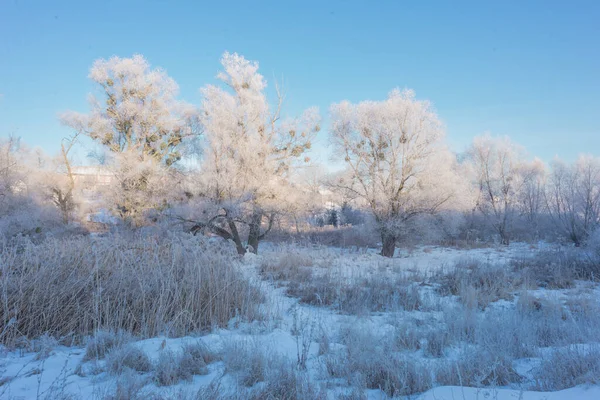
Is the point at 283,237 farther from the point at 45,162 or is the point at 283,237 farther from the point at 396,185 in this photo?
the point at 45,162

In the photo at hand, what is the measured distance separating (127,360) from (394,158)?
15.5m

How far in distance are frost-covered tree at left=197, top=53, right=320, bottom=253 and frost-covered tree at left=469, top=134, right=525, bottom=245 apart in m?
15.3

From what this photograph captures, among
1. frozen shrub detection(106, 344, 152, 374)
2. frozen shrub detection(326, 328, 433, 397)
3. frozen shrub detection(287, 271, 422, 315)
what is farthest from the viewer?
frozen shrub detection(287, 271, 422, 315)

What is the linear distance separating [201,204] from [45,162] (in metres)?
17.7

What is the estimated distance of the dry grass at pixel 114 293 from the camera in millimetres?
4234

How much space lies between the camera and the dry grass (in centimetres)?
423

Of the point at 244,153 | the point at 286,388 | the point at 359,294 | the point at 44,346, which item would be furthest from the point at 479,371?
the point at 244,153

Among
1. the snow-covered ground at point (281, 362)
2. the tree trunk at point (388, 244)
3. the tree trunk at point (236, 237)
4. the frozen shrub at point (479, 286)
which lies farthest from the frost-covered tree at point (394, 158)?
the snow-covered ground at point (281, 362)

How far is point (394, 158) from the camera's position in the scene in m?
16.9

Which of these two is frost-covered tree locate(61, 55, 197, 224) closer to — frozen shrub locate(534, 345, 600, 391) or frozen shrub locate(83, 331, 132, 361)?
frozen shrub locate(83, 331, 132, 361)

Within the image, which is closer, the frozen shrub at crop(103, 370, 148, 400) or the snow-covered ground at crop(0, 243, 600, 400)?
the frozen shrub at crop(103, 370, 148, 400)

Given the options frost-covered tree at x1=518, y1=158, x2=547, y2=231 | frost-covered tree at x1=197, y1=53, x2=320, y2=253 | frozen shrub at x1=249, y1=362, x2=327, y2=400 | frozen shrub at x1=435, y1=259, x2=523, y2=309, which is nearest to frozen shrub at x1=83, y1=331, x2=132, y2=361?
frozen shrub at x1=249, y1=362, x2=327, y2=400

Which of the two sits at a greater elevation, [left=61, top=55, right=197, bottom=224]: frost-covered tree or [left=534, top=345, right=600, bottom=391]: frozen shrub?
[left=61, top=55, right=197, bottom=224]: frost-covered tree

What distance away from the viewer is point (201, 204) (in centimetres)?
1564
